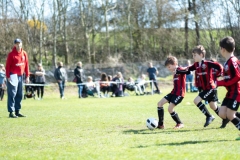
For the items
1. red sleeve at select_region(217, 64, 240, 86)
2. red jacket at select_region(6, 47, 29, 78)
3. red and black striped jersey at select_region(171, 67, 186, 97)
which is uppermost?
red jacket at select_region(6, 47, 29, 78)

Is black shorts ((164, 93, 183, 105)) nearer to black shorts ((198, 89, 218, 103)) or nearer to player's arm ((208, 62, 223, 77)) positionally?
black shorts ((198, 89, 218, 103))

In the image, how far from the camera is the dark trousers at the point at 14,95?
1159 centimetres

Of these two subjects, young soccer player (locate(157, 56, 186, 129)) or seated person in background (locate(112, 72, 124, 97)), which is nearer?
young soccer player (locate(157, 56, 186, 129))

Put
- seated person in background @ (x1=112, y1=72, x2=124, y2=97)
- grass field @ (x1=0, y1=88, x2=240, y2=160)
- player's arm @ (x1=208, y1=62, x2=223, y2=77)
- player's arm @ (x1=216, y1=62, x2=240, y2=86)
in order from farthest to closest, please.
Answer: seated person in background @ (x1=112, y1=72, x2=124, y2=97), player's arm @ (x1=208, y1=62, x2=223, y2=77), player's arm @ (x1=216, y1=62, x2=240, y2=86), grass field @ (x1=0, y1=88, x2=240, y2=160)

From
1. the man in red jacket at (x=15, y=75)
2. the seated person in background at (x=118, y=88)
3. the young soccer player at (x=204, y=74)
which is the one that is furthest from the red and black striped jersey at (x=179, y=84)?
the seated person in background at (x=118, y=88)

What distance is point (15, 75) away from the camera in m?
11.6

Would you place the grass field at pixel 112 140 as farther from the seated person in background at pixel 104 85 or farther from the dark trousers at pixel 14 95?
the seated person in background at pixel 104 85

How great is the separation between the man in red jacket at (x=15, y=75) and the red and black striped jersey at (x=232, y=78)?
6355mm

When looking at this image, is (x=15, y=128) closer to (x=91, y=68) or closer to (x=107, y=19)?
(x=91, y=68)

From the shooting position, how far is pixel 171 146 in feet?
21.3

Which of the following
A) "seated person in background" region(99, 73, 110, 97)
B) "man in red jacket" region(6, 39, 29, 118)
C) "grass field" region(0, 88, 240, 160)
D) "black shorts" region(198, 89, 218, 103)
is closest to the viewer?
"grass field" region(0, 88, 240, 160)

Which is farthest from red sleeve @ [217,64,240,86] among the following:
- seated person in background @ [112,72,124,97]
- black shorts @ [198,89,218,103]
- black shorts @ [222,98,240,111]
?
seated person in background @ [112,72,124,97]

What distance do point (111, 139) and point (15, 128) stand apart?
289 centimetres

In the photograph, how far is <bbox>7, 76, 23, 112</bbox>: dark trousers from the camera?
38.0ft
